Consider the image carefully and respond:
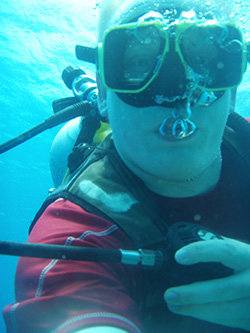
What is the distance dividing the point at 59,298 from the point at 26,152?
30.1 metres

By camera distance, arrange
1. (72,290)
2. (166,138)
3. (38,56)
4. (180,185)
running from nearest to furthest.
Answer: (72,290) < (166,138) < (180,185) < (38,56)

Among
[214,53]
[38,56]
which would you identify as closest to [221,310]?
[214,53]

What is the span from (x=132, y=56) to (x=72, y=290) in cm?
156

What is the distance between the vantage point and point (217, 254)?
3.67ft

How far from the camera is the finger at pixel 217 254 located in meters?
1.10

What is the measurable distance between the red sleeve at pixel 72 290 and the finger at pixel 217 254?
0.43 meters

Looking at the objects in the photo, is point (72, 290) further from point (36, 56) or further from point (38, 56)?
point (36, 56)

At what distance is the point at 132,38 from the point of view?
1.79 m

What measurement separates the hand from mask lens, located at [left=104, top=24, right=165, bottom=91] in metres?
1.13

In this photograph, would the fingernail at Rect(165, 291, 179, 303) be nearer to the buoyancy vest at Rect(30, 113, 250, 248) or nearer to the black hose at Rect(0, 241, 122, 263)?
the black hose at Rect(0, 241, 122, 263)

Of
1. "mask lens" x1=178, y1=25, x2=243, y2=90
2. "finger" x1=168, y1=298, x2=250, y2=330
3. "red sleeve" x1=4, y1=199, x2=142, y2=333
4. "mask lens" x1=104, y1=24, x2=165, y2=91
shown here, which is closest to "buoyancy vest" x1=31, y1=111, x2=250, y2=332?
"red sleeve" x1=4, y1=199, x2=142, y2=333

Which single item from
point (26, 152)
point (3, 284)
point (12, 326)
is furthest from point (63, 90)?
point (3, 284)

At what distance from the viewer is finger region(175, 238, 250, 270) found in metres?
1.10

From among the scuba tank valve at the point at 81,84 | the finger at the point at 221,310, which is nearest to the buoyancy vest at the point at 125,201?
the finger at the point at 221,310
